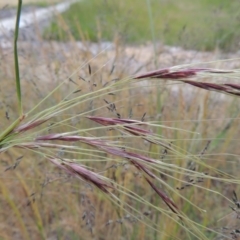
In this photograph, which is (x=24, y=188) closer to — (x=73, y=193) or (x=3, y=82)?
(x=73, y=193)

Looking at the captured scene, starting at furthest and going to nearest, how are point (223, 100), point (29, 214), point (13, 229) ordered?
point (223, 100)
point (29, 214)
point (13, 229)

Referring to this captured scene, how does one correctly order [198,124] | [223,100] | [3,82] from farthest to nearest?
[223,100]
[3,82]
[198,124]

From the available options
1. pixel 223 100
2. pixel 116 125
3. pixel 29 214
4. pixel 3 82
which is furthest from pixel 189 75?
pixel 223 100

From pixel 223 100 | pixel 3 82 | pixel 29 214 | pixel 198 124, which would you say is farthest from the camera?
pixel 223 100

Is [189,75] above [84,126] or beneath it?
above

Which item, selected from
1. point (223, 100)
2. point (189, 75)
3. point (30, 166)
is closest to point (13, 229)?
point (30, 166)

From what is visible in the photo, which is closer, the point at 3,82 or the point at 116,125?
the point at 116,125

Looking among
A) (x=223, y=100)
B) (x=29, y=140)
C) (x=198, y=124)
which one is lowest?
(x=223, y=100)

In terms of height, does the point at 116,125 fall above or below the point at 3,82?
above

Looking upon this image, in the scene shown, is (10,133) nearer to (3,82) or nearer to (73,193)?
(73,193)
